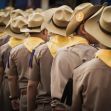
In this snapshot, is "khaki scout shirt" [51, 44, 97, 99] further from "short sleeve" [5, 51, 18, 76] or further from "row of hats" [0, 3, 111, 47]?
"short sleeve" [5, 51, 18, 76]

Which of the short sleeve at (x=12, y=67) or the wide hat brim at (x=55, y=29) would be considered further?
the short sleeve at (x=12, y=67)

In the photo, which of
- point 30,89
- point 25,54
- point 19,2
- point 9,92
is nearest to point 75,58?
point 30,89

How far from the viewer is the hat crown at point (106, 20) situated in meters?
3.88

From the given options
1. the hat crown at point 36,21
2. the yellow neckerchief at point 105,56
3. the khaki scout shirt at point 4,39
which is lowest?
the khaki scout shirt at point 4,39

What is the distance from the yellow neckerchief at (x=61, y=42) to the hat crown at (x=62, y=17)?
17 cm

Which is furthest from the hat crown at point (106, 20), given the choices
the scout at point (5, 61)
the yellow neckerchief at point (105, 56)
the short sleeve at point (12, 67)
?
the scout at point (5, 61)

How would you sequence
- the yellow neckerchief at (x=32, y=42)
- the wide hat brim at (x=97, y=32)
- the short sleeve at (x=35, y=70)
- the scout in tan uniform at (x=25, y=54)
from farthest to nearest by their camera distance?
the scout in tan uniform at (x=25, y=54), the yellow neckerchief at (x=32, y=42), the short sleeve at (x=35, y=70), the wide hat brim at (x=97, y=32)

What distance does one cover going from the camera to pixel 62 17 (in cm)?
540

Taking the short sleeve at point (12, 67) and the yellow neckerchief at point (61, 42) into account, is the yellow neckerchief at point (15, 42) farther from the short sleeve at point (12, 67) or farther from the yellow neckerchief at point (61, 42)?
the yellow neckerchief at point (61, 42)

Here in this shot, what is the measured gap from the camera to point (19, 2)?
22.2 meters

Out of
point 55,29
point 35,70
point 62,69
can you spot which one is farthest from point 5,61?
point 62,69

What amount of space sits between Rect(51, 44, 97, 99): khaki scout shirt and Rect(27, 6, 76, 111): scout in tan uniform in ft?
1.40

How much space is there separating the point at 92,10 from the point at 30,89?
1.58 meters

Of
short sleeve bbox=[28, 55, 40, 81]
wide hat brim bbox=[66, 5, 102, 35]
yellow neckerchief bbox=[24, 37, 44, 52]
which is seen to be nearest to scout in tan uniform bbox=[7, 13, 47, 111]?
yellow neckerchief bbox=[24, 37, 44, 52]
